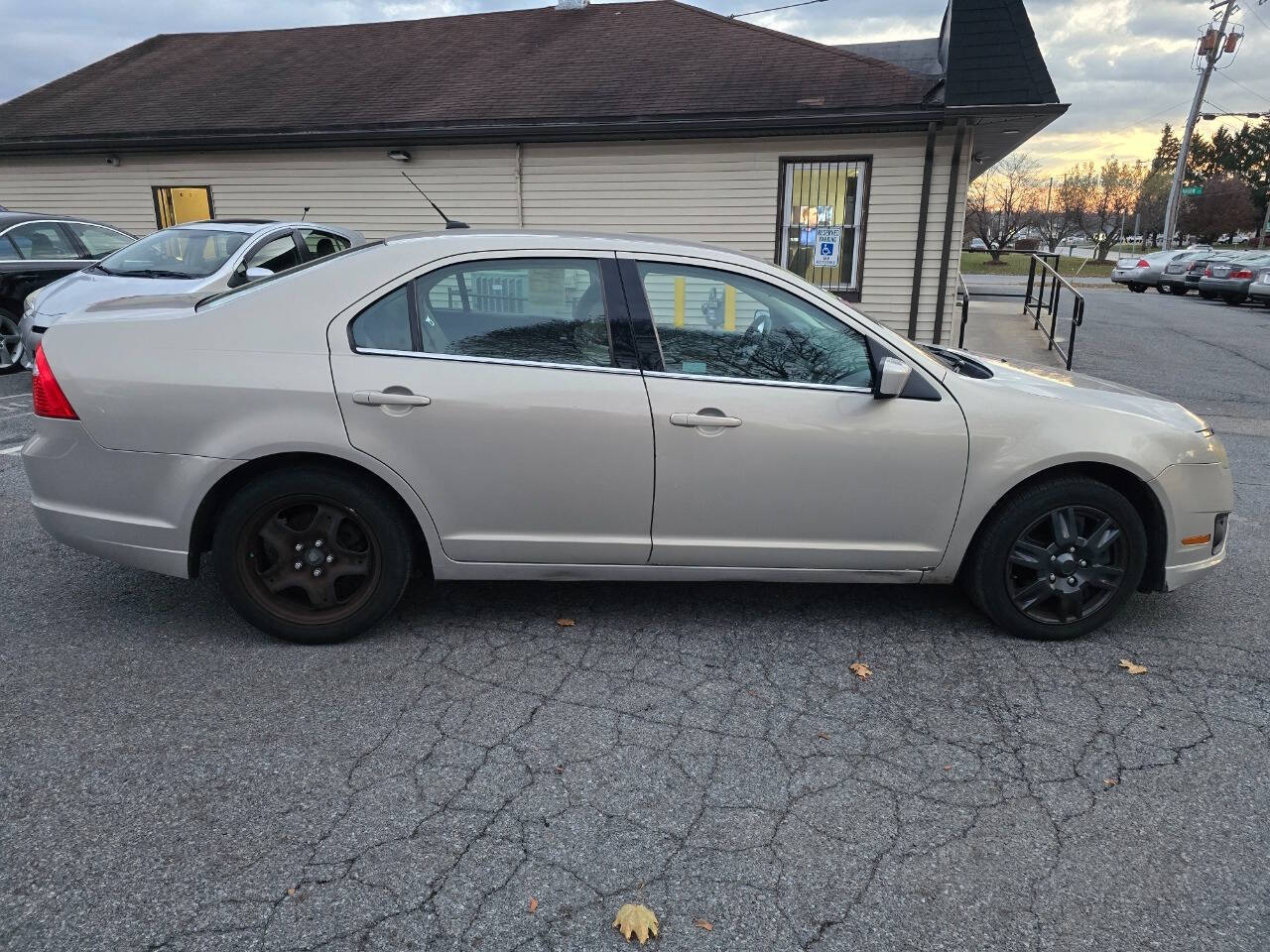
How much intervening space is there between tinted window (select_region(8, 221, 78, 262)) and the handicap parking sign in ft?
29.6

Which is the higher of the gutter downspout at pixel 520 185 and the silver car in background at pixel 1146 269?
the gutter downspout at pixel 520 185

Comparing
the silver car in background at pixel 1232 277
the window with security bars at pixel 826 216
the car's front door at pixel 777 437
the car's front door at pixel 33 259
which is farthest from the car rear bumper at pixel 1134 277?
the car's front door at pixel 777 437

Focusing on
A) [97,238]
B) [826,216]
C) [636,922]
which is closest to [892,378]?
[636,922]

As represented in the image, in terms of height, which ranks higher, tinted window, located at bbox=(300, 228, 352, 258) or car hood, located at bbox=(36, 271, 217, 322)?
tinted window, located at bbox=(300, 228, 352, 258)

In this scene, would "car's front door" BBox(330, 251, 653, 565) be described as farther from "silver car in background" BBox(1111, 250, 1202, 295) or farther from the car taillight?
"silver car in background" BBox(1111, 250, 1202, 295)

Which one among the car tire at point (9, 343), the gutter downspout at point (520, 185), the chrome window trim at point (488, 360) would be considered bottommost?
the car tire at point (9, 343)

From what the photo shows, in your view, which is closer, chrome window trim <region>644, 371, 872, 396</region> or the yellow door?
chrome window trim <region>644, 371, 872, 396</region>

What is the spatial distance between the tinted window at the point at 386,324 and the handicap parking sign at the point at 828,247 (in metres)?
9.14

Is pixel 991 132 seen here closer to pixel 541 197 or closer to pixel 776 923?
pixel 541 197

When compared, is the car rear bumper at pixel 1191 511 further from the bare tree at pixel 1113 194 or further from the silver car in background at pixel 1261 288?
the bare tree at pixel 1113 194

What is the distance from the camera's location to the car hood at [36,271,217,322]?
783 cm

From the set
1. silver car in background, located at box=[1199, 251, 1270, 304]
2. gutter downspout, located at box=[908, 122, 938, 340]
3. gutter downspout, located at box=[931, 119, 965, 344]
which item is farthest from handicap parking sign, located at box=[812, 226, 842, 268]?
silver car in background, located at box=[1199, 251, 1270, 304]

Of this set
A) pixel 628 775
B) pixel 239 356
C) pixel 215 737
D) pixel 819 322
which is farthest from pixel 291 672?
pixel 819 322

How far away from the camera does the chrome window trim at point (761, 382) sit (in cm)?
346
